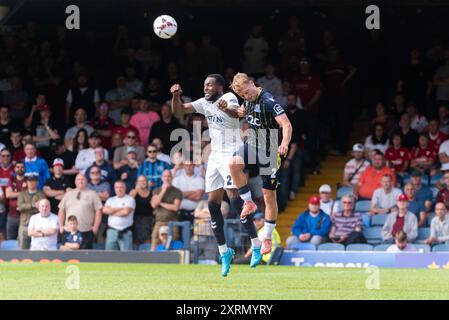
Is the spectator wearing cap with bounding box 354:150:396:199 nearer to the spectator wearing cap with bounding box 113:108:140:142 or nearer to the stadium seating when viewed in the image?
the stadium seating

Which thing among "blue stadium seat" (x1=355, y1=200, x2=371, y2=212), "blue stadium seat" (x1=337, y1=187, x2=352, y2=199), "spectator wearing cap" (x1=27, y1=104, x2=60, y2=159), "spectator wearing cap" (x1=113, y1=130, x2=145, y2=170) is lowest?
"blue stadium seat" (x1=355, y1=200, x2=371, y2=212)

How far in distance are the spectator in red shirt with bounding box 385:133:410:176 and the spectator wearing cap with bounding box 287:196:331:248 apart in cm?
239

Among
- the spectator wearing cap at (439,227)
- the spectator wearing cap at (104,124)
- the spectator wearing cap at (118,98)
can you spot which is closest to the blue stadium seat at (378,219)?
the spectator wearing cap at (439,227)

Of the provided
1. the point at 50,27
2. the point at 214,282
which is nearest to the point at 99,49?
the point at 50,27

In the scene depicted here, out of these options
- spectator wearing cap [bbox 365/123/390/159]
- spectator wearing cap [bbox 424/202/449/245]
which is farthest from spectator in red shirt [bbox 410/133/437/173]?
spectator wearing cap [bbox 424/202/449/245]

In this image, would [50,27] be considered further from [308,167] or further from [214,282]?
[214,282]

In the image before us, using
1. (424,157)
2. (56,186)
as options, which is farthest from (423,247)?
(56,186)

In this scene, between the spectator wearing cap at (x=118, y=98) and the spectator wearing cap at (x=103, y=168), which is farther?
the spectator wearing cap at (x=118, y=98)

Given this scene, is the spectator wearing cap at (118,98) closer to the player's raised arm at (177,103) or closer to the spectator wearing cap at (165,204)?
the spectator wearing cap at (165,204)

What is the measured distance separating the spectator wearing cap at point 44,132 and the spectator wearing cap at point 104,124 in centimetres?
96

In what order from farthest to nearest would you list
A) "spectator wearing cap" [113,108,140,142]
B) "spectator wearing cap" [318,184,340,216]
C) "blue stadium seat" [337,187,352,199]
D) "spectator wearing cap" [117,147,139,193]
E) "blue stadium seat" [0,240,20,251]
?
"spectator wearing cap" [113,108,140,142]
"spectator wearing cap" [117,147,139,193]
"blue stadium seat" [337,187,352,199]
"blue stadium seat" [0,240,20,251]
"spectator wearing cap" [318,184,340,216]

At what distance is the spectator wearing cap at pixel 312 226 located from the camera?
891 inches

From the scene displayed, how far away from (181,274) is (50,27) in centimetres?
1533

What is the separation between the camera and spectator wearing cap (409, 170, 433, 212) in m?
22.8
